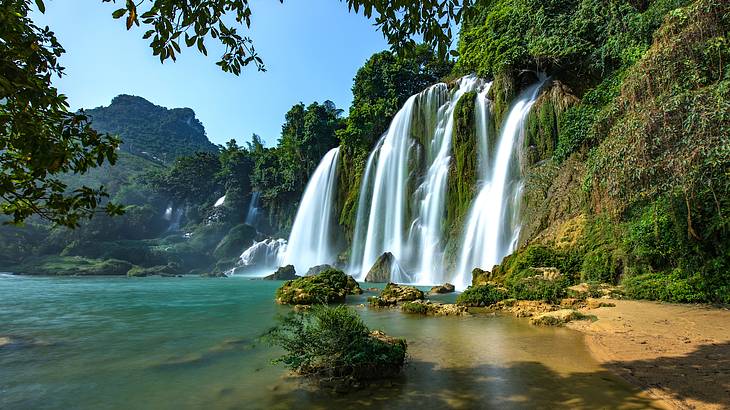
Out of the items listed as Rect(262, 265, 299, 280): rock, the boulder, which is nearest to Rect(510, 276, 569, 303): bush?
the boulder

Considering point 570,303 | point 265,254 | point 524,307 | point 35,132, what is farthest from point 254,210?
point 35,132

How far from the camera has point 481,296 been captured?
1167 cm

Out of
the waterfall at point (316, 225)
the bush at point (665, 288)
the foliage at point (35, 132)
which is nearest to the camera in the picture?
the foliage at point (35, 132)

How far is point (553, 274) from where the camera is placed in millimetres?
12641

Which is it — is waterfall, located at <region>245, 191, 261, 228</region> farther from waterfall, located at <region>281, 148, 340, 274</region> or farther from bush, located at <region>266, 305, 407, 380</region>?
bush, located at <region>266, 305, 407, 380</region>

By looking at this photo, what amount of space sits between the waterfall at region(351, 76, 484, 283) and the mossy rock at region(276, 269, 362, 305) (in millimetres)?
10028

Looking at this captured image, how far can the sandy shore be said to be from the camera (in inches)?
158

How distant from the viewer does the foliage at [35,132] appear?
7.88ft

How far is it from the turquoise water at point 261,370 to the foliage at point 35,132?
8.62 ft

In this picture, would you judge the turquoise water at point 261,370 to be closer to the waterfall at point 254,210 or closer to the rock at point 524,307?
the rock at point 524,307

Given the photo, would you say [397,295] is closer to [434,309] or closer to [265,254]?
[434,309]

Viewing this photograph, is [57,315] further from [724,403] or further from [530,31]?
[530,31]

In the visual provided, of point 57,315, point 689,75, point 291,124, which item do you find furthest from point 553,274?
point 291,124

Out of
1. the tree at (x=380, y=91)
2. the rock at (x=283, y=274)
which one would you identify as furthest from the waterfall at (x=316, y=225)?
the rock at (x=283, y=274)
